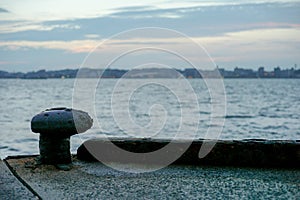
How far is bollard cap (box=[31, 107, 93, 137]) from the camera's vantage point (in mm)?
6246

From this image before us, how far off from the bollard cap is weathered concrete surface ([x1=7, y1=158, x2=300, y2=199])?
1.51 feet

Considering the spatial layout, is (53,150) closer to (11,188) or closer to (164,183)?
(11,188)

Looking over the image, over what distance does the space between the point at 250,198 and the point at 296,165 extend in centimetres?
155

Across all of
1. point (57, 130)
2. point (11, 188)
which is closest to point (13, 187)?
A: point (11, 188)

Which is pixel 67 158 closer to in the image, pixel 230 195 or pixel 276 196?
pixel 230 195

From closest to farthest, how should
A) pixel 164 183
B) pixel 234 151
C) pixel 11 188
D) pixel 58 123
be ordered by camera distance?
pixel 11 188 < pixel 164 183 < pixel 58 123 < pixel 234 151

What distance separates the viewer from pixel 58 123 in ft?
20.5

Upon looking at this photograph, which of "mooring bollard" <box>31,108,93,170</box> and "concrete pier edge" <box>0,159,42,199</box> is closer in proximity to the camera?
"concrete pier edge" <box>0,159,42,199</box>

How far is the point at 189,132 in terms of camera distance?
Answer: 30672 mm

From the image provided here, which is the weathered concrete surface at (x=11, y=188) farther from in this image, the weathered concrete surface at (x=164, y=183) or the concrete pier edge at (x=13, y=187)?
the weathered concrete surface at (x=164, y=183)

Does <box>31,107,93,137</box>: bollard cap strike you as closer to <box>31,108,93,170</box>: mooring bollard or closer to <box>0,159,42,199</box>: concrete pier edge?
<box>31,108,93,170</box>: mooring bollard

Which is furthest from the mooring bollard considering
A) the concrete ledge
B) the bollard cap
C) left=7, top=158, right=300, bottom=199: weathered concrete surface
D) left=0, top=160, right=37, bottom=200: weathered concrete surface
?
left=0, top=160, right=37, bottom=200: weathered concrete surface

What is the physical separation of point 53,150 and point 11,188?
1.27m

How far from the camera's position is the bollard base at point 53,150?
A: 645 centimetres
